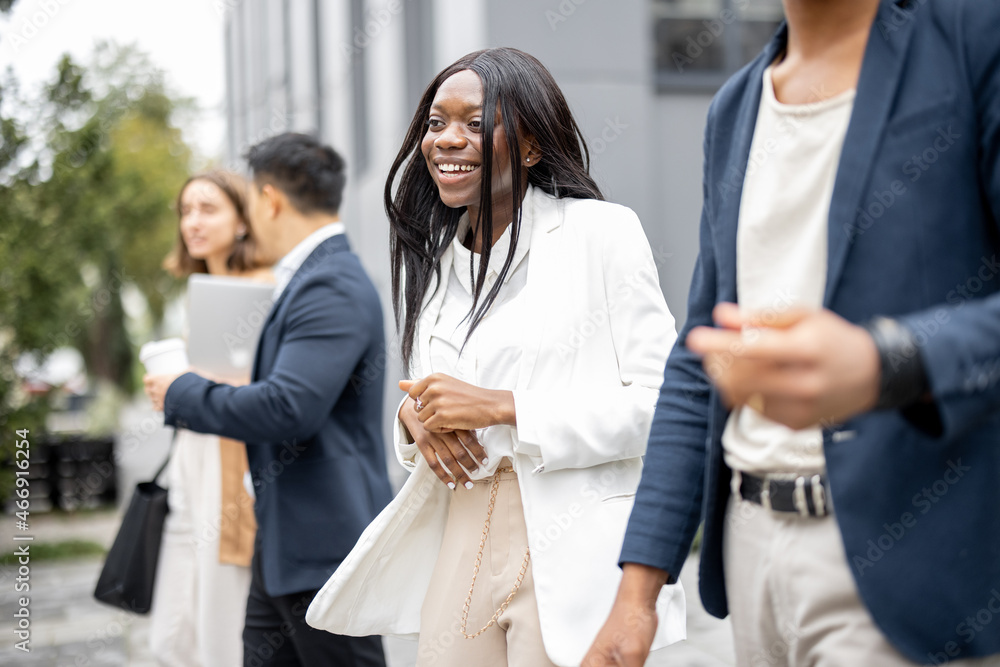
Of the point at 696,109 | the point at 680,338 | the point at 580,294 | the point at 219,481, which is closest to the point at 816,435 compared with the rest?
the point at 680,338

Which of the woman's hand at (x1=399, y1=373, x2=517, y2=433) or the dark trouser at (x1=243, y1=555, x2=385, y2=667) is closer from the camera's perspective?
the woman's hand at (x1=399, y1=373, x2=517, y2=433)

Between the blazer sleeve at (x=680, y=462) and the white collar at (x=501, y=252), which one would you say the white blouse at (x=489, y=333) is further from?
the blazer sleeve at (x=680, y=462)

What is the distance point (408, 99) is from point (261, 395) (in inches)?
256

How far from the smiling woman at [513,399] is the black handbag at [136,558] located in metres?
2.11

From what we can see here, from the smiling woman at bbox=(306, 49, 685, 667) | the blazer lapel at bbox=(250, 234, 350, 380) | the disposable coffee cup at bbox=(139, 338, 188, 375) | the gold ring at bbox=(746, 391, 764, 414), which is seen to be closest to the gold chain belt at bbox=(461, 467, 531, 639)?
the smiling woman at bbox=(306, 49, 685, 667)

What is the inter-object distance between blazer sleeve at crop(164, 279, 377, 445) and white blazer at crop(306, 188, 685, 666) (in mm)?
793

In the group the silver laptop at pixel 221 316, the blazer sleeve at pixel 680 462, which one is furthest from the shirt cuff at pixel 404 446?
the silver laptop at pixel 221 316

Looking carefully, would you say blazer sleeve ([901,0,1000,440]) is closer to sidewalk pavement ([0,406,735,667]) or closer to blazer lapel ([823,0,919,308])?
blazer lapel ([823,0,919,308])

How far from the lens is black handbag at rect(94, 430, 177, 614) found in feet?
13.7

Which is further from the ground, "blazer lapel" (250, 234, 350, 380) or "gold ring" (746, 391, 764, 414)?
"gold ring" (746, 391, 764, 414)

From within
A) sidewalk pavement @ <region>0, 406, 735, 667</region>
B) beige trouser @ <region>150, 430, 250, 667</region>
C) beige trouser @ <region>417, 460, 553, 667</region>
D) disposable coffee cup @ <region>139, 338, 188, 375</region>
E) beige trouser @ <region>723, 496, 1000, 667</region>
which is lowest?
sidewalk pavement @ <region>0, 406, 735, 667</region>

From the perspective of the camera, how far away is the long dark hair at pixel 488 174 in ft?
7.79

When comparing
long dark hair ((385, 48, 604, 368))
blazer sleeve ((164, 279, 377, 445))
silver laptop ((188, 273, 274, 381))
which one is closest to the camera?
long dark hair ((385, 48, 604, 368))

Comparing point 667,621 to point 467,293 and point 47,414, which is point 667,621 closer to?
point 467,293
